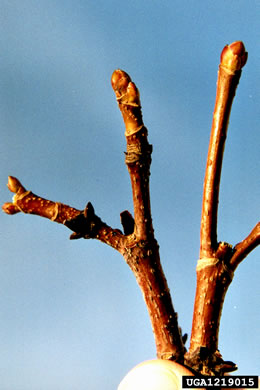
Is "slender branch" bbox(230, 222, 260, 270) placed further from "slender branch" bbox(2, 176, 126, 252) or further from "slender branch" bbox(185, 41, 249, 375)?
"slender branch" bbox(2, 176, 126, 252)

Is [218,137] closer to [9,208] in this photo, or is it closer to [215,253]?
[215,253]

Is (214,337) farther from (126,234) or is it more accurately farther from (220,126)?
(220,126)

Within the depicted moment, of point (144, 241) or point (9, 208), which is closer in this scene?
point (144, 241)

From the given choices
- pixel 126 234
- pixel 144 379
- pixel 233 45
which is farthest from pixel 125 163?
pixel 144 379

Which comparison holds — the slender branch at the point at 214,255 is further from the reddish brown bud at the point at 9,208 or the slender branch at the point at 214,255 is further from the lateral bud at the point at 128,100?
the reddish brown bud at the point at 9,208

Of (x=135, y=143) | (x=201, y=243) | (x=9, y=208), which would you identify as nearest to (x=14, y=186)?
(x=9, y=208)

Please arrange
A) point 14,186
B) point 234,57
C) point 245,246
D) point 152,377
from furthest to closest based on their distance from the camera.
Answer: point 14,186 → point 245,246 → point 234,57 → point 152,377
